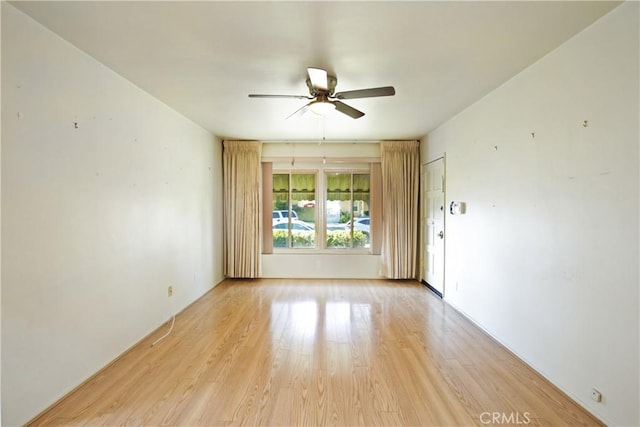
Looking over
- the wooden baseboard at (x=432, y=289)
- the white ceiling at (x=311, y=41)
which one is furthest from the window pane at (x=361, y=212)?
the white ceiling at (x=311, y=41)

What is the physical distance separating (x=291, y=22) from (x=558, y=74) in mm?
1956

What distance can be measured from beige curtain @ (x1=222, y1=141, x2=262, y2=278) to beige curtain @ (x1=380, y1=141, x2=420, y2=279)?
2.25 meters

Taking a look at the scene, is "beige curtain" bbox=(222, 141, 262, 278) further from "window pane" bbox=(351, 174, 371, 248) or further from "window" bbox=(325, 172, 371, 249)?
"window pane" bbox=(351, 174, 371, 248)

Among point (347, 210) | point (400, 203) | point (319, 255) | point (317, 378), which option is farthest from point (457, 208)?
point (317, 378)

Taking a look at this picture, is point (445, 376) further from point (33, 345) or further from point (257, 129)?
point (257, 129)

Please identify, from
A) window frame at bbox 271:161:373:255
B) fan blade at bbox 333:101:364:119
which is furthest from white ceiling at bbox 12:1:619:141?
window frame at bbox 271:161:373:255

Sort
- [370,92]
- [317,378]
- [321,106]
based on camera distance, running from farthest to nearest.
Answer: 1. [321,106]
2. [370,92]
3. [317,378]

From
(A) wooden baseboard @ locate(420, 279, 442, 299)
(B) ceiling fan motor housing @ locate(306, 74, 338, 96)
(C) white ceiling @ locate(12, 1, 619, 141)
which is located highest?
(C) white ceiling @ locate(12, 1, 619, 141)

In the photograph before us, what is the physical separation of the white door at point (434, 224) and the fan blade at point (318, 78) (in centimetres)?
249

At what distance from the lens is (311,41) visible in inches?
77.2

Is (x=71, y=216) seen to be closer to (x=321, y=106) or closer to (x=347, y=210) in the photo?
(x=321, y=106)

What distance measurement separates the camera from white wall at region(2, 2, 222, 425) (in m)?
1.63

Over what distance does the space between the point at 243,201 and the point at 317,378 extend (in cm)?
342

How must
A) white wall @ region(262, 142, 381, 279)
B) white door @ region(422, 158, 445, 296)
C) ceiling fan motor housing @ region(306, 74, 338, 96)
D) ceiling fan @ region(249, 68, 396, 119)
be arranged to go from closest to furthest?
ceiling fan @ region(249, 68, 396, 119) < ceiling fan motor housing @ region(306, 74, 338, 96) < white door @ region(422, 158, 445, 296) < white wall @ region(262, 142, 381, 279)
